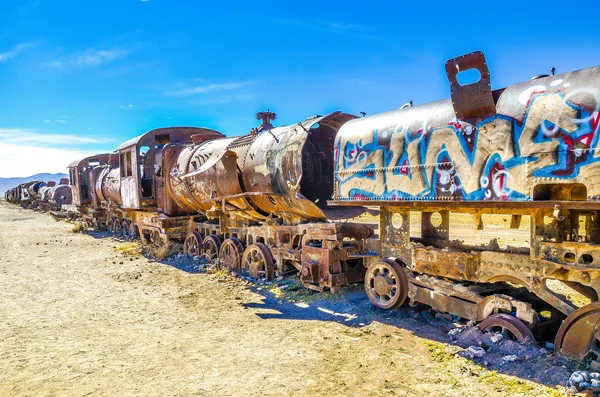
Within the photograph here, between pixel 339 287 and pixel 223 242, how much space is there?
4096 mm

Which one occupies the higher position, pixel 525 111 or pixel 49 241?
pixel 525 111

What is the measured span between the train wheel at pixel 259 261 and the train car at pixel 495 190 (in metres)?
3.30

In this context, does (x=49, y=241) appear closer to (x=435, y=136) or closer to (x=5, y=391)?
(x=5, y=391)

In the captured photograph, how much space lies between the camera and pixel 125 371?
501cm

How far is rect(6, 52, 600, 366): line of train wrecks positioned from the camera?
4.43 metres

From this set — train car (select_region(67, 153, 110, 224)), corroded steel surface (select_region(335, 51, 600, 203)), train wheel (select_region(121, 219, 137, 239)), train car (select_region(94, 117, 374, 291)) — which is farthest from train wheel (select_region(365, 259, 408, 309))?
train car (select_region(67, 153, 110, 224))

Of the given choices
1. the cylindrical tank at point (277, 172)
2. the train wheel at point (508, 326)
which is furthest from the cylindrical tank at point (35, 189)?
the train wheel at point (508, 326)

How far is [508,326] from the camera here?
5.01 m

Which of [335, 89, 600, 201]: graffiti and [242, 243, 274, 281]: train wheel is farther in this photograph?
[242, 243, 274, 281]: train wheel

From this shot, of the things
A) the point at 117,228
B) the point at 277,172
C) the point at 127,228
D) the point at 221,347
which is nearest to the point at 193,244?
the point at 277,172

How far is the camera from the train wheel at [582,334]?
4.36 m

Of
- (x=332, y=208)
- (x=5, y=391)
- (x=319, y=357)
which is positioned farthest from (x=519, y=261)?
(x=5, y=391)

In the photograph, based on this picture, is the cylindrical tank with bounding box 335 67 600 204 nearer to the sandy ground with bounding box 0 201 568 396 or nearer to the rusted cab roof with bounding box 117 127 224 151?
the sandy ground with bounding box 0 201 568 396

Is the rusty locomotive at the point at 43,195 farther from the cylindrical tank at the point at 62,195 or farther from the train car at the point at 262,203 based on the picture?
the train car at the point at 262,203
